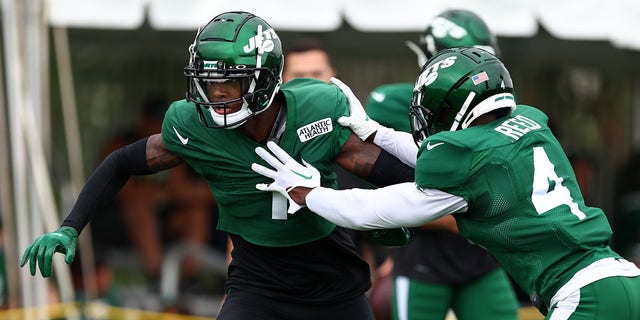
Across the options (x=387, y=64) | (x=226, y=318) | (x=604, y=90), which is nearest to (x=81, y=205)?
(x=226, y=318)

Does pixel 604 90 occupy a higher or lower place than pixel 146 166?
lower

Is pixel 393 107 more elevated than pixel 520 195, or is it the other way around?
pixel 520 195

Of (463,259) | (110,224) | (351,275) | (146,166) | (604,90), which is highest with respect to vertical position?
(146,166)

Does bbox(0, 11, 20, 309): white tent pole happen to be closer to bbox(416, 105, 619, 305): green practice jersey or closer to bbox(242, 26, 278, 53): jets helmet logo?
bbox(242, 26, 278, 53): jets helmet logo

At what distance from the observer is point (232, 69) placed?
13.4ft

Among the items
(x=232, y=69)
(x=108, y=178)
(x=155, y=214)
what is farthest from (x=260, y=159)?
(x=155, y=214)

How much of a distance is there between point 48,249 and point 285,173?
0.85 meters

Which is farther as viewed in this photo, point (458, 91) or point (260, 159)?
point (260, 159)

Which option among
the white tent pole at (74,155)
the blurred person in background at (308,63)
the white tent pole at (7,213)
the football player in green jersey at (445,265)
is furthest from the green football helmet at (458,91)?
the white tent pole at (74,155)

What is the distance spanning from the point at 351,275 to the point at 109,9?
12.1 feet

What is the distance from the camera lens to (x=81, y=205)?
4418 millimetres

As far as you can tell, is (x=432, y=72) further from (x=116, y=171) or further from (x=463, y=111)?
(x=116, y=171)

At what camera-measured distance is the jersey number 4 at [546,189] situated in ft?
12.3

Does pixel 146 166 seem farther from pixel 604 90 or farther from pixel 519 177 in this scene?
pixel 604 90
